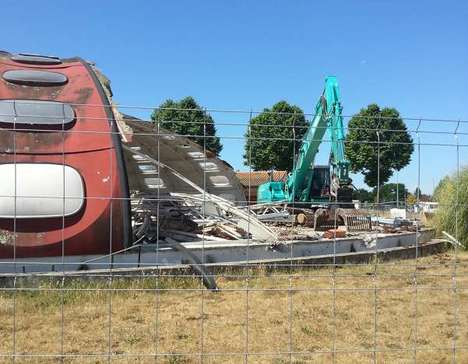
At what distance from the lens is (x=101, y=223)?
8.25 metres

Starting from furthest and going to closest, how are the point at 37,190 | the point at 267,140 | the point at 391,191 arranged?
the point at 37,190, the point at 391,191, the point at 267,140

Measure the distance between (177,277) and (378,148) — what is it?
443 cm

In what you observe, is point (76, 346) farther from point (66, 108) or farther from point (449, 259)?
point (449, 259)

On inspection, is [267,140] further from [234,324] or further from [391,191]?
[234,324]

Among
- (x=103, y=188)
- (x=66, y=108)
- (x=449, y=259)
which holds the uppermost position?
(x=66, y=108)

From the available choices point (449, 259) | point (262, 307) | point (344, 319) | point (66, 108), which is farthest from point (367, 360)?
point (449, 259)

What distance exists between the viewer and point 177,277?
27.1ft

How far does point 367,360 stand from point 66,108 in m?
6.17

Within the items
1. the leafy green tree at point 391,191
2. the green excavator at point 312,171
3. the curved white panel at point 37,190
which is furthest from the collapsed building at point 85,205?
the green excavator at point 312,171

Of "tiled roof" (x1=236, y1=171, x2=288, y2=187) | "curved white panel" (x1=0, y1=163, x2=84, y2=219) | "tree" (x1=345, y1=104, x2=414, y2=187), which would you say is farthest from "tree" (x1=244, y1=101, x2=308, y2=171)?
"curved white panel" (x1=0, y1=163, x2=84, y2=219)

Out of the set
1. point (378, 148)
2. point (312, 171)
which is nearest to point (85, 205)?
point (378, 148)

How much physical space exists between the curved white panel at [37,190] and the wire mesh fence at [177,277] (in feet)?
0.06

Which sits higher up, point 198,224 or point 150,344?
point 198,224

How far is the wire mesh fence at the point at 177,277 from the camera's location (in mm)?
5164
